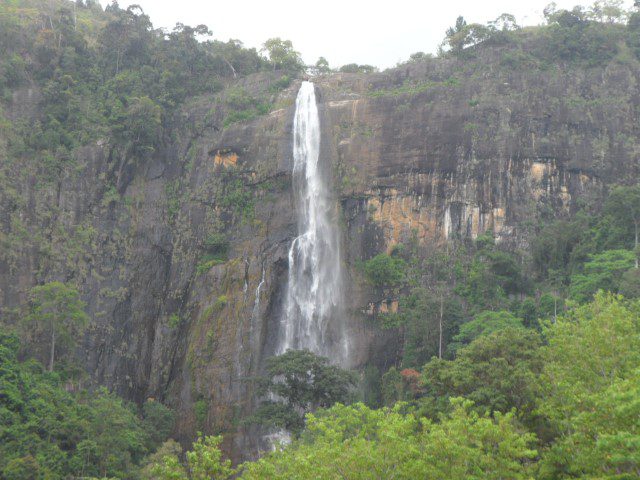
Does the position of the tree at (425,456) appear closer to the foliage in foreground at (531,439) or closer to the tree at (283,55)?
the foliage in foreground at (531,439)

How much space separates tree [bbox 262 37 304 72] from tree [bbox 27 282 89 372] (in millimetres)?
21502

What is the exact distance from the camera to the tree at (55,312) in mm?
33812

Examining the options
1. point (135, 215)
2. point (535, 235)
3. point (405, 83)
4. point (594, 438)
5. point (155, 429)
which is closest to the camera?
point (594, 438)

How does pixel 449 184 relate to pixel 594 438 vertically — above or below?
above

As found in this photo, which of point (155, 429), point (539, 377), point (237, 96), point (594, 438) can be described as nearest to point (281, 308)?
point (155, 429)

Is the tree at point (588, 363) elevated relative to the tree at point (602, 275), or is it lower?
lower

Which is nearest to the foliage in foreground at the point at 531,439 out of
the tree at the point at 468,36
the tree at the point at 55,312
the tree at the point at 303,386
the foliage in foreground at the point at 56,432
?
the tree at the point at 303,386

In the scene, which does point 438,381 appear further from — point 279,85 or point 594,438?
point 279,85

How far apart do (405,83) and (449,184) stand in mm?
7917

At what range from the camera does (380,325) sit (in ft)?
123

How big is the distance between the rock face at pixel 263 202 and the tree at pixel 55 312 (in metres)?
2.55

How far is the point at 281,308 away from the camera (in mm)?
37156

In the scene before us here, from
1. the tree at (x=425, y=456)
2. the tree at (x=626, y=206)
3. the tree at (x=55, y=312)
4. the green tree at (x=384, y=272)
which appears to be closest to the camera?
the tree at (x=425, y=456)

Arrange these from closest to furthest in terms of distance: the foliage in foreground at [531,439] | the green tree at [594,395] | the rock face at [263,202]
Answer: the green tree at [594,395] → the foliage in foreground at [531,439] → the rock face at [263,202]
